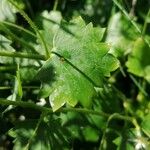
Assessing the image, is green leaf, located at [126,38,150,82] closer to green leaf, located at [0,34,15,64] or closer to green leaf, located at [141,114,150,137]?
green leaf, located at [141,114,150,137]

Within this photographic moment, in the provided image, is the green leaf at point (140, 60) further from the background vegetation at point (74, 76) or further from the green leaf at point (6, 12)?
the green leaf at point (6, 12)

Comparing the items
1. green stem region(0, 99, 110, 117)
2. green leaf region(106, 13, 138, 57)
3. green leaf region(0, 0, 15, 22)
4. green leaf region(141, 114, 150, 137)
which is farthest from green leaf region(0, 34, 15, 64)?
green leaf region(141, 114, 150, 137)

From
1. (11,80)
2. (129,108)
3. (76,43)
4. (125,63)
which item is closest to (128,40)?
(125,63)

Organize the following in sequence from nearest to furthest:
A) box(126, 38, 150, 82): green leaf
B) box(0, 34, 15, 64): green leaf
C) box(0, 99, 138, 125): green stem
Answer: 1. box(0, 99, 138, 125): green stem
2. box(0, 34, 15, 64): green leaf
3. box(126, 38, 150, 82): green leaf

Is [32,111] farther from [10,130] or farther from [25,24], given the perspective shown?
[25,24]

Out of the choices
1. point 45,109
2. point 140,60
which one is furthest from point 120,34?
point 45,109

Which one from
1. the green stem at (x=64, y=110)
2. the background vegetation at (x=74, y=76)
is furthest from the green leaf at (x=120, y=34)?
the green stem at (x=64, y=110)
